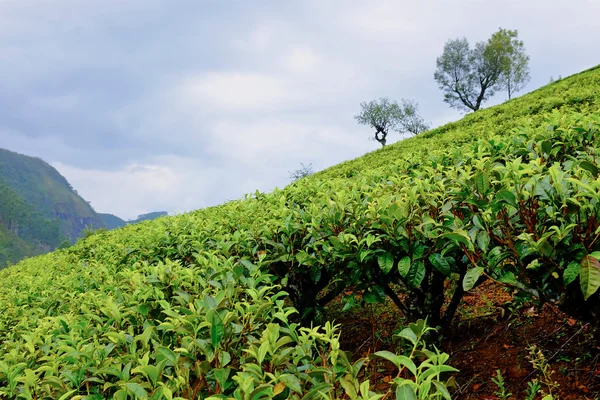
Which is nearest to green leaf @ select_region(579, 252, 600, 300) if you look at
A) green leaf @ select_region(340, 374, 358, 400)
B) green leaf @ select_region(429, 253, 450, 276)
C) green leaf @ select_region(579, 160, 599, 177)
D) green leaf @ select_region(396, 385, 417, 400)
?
green leaf @ select_region(429, 253, 450, 276)

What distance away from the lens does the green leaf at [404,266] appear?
103 inches

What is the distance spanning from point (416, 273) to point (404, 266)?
0.12 meters

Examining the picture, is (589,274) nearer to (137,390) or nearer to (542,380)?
(542,380)

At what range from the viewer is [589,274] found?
1.89 metres

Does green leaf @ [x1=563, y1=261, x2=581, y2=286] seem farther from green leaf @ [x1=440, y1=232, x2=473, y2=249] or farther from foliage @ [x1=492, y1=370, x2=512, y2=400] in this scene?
foliage @ [x1=492, y1=370, x2=512, y2=400]

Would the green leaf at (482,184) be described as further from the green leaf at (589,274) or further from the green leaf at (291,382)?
the green leaf at (291,382)

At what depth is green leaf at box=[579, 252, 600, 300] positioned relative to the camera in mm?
1869

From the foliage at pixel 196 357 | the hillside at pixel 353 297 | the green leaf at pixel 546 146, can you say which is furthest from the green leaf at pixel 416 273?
the green leaf at pixel 546 146

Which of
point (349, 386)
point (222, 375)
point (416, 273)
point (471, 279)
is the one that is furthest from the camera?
point (416, 273)

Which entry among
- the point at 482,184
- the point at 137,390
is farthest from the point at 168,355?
the point at 482,184

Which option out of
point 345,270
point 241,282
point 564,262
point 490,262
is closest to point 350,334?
point 345,270

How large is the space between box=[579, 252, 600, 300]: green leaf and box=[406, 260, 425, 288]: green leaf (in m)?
0.94

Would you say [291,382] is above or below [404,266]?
below

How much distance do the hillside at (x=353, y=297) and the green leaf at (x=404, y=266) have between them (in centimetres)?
1
